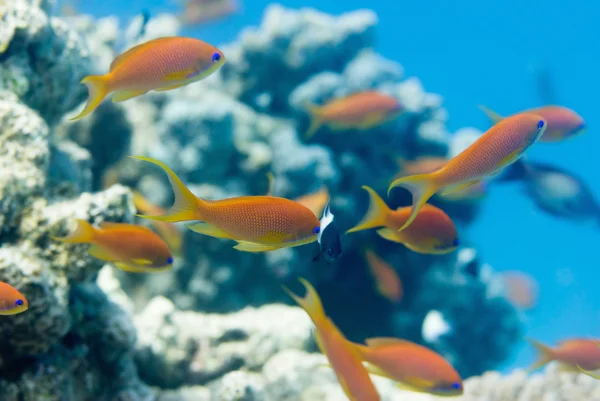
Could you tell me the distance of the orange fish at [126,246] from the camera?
8.26ft

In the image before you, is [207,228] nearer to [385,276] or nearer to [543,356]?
[543,356]

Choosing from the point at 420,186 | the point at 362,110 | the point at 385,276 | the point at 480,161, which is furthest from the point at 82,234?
the point at 362,110

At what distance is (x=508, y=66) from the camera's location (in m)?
42.2

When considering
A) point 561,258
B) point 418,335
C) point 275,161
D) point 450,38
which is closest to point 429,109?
point 275,161

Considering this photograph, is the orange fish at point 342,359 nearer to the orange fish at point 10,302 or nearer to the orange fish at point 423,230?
the orange fish at point 423,230

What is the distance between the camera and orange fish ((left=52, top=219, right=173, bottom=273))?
8.26ft

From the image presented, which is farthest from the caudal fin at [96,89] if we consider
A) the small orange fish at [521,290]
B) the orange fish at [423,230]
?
Result: the small orange fish at [521,290]

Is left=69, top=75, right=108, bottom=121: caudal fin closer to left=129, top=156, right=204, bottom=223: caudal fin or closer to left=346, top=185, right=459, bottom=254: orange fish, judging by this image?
left=129, top=156, right=204, bottom=223: caudal fin

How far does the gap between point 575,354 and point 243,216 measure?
2.09m

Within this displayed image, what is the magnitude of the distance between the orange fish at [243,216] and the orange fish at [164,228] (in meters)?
3.14

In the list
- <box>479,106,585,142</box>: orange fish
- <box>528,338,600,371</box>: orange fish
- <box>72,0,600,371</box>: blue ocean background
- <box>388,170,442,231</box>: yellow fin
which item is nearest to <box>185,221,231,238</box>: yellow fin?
<box>388,170,442,231</box>: yellow fin

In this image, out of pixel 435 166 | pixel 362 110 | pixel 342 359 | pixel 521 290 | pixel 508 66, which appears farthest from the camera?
pixel 508 66

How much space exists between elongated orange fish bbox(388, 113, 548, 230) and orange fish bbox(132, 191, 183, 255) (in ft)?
11.4

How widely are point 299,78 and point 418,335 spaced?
4.36m
